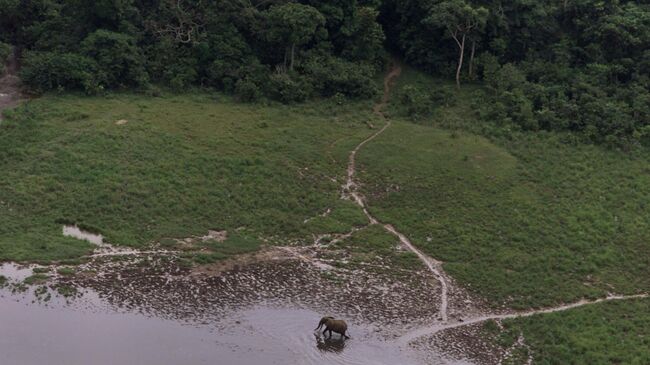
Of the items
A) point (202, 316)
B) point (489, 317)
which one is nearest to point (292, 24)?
point (202, 316)

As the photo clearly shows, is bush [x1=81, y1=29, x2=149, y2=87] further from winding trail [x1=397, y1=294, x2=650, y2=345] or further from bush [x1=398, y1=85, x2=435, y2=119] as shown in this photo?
winding trail [x1=397, y1=294, x2=650, y2=345]

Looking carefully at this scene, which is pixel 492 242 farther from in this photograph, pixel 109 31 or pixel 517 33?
pixel 109 31

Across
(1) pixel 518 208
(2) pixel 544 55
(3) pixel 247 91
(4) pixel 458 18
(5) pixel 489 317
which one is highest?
(4) pixel 458 18

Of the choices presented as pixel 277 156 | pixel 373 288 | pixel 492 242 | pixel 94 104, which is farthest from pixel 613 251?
pixel 94 104

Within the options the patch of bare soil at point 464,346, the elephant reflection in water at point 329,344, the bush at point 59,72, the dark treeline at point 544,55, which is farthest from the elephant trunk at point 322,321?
the bush at point 59,72

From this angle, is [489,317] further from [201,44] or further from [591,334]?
[201,44]

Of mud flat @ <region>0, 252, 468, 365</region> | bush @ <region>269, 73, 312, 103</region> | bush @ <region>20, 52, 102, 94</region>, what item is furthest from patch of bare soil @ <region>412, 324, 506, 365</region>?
bush @ <region>20, 52, 102, 94</region>
